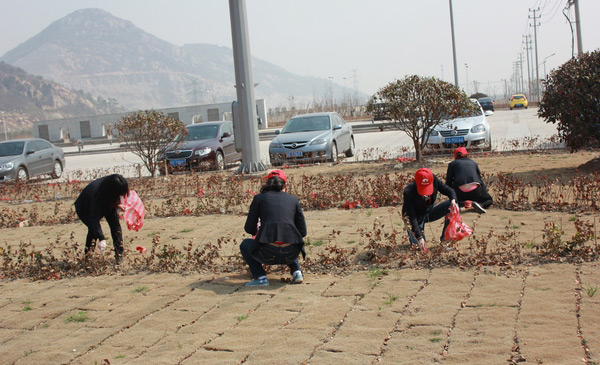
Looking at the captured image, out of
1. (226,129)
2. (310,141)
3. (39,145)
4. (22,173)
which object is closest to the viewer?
(310,141)

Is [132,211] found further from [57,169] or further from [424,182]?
[57,169]

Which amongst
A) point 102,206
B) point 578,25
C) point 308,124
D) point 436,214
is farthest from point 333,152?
point 578,25

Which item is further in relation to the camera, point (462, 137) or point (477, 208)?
point (462, 137)

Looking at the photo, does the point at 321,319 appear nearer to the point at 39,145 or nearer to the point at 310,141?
the point at 310,141

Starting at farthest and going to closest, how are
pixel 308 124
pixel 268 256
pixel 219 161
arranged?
pixel 308 124
pixel 219 161
pixel 268 256

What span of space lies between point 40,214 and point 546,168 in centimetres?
997

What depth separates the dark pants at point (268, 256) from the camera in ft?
20.3

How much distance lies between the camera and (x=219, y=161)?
18688 millimetres

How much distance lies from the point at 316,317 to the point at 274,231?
1145 millimetres

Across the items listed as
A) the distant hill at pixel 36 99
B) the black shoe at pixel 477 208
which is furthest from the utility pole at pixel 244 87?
the distant hill at pixel 36 99

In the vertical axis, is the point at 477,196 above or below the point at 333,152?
below

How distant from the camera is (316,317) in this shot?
17.2ft

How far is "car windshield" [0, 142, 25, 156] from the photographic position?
20.1 metres

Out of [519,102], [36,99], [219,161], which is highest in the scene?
[36,99]
